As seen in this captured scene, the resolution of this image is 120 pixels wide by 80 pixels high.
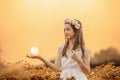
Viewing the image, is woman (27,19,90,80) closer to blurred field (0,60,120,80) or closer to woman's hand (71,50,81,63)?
woman's hand (71,50,81,63)

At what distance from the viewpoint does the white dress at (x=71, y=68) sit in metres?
2.27

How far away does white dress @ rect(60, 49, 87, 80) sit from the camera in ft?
7.46

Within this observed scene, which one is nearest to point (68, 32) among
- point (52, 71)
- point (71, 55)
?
point (71, 55)

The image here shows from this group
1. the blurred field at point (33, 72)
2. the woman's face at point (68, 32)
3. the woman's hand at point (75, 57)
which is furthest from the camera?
the blurred field at point (33, 72)

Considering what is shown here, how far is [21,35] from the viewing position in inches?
131

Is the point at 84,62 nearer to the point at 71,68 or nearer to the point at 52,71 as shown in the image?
the point at 71,68

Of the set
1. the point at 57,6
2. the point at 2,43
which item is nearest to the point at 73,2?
the point at 57,6

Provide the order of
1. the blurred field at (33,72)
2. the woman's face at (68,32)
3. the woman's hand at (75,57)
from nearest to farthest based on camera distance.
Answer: the woman's hand at (75,57), the woman's face at (68,32), the blurred field at (33,72)

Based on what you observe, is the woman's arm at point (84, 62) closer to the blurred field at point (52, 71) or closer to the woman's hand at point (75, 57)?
the woman's hand at point (75, 57)

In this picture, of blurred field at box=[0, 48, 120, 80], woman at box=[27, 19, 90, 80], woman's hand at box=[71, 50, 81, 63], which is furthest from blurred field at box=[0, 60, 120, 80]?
woman's hand at box=[71, 50, 81, 63]

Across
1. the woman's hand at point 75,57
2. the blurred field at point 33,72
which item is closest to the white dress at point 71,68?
the woman's hand at point 75,57

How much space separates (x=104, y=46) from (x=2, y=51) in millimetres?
1018

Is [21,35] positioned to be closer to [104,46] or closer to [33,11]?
[33,11]

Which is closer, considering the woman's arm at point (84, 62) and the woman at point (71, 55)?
the woman's arm at point (84, 62)
